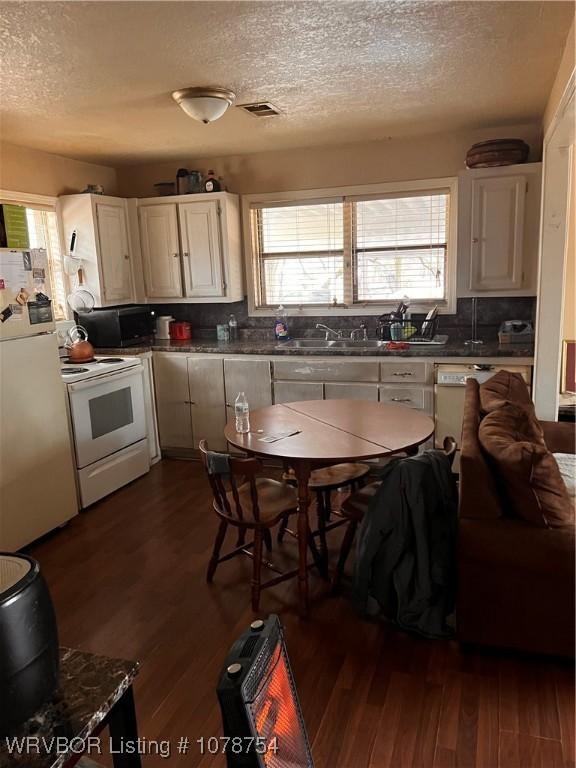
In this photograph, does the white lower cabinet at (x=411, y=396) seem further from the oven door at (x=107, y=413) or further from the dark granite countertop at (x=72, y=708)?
the dark granite countertop at (x=72, y=708)

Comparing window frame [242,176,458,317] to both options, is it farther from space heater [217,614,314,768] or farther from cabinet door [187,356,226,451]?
space heater [217,614,314,768]

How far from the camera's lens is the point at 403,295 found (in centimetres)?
466

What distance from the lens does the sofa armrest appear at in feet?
10.8

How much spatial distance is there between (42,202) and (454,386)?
3416mm

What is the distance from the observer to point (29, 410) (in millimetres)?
3281

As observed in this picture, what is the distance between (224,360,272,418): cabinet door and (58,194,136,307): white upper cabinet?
4.11ft

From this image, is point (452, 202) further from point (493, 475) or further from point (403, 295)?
point (493, 475)

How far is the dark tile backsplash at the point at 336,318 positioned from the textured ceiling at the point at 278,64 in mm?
1312

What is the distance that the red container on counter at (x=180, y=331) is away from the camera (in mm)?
5137

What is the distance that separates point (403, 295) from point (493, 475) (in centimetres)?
264

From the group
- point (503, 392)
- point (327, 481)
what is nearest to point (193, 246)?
point (327, 481)

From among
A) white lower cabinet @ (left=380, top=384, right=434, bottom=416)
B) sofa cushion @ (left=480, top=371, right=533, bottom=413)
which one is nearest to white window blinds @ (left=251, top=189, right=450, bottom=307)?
white lower cabinet @ (left=380, top=384, right=434, bottom=416)

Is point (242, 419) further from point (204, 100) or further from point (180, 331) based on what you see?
point (180, 331)

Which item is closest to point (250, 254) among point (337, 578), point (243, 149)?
point (243, 149)
